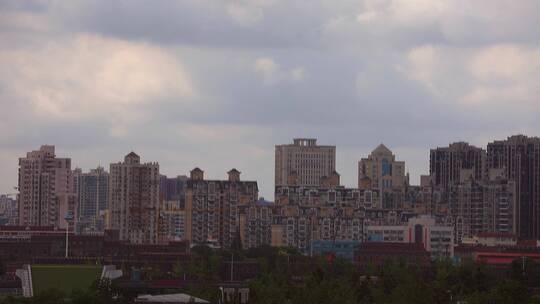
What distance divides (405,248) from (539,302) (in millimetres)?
88704

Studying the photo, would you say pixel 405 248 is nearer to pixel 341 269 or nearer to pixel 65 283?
pixel 341 269

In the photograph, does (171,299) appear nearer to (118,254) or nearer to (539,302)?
(539,302)

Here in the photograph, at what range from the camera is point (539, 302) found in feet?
362

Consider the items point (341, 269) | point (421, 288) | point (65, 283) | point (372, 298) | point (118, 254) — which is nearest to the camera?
point (421, 288)

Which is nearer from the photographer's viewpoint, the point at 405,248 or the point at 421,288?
the point at 421,288

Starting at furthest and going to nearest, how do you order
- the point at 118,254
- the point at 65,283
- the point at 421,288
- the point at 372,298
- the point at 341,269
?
the point at 118,254
the point at 341,269
the point at 65,283
the point at 372,298
the point at 421,288

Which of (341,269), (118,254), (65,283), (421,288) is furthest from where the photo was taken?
(118,254)

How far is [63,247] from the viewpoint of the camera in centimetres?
19512

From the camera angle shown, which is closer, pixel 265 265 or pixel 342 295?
pixel 342 295

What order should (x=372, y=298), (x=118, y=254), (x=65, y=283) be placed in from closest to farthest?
(x=372, y=298) → (x=65, y=283) → (x=118, y=254)

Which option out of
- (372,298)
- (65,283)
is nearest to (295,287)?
(372,298)

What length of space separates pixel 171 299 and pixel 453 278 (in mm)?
38225

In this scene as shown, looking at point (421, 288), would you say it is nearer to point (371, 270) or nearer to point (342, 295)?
point (342, 295)

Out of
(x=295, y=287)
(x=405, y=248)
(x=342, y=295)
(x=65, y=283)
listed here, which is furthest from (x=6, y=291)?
(x=405, y=248)
